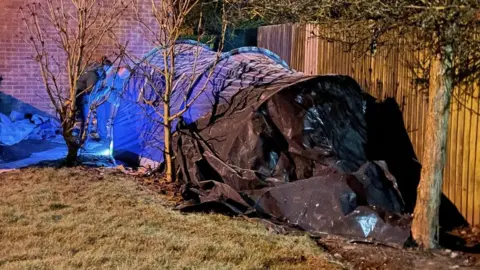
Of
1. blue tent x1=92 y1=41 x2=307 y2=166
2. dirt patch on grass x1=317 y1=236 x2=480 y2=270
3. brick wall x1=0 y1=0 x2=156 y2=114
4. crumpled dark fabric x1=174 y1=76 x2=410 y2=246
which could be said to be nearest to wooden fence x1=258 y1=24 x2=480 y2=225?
crumpled dark fabric x1=174 y1=76 x2=410 y2=246

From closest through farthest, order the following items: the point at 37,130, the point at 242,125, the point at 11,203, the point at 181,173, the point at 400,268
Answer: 1. the point at 400,268
2. the point at 11,203
3. the point at 242,125
4. the point at 181,173
5. the point at 37,130

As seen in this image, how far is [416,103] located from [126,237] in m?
3.80

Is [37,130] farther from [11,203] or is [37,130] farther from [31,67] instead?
[11,203]

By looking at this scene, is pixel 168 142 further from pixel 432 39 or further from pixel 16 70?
pixel 16 70

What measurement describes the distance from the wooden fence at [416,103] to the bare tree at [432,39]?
17.9 inches

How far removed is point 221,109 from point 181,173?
103 centimetres

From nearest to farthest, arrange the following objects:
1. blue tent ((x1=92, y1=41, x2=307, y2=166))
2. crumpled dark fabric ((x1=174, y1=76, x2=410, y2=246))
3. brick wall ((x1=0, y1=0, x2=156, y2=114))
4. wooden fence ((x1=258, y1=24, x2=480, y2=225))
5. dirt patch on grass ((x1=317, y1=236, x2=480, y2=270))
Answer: dirt patch on grass ((x1=317, y1=236, x2=480, y2=270)), crumpled dark fabric ((x1=174, y1=76, x2=410, y2=246)), wooden fence ((x1=258, y1=24, x2=480, y2=225)), blue tent ((x1=92, y1=41, x2=307, y2=166)), brick wall ((x1=0, y1=0, x2=156, y2=114))

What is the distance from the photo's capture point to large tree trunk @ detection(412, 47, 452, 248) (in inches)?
202

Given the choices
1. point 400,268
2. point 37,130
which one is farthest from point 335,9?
point 37,130

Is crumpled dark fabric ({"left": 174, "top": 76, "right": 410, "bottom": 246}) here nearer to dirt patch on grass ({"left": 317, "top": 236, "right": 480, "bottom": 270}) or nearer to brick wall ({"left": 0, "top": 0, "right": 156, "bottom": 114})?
dirt patch on grass ({"left": 317, "top": 236, "right": 480, "bottom": 270})

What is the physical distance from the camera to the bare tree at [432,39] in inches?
180

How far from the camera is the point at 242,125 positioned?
739 centimetres

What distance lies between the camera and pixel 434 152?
5.29 m

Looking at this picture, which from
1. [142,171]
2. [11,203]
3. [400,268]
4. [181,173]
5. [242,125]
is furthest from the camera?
[142,171]
